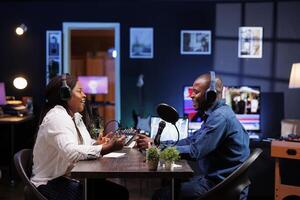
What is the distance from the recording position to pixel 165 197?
2.71 metres

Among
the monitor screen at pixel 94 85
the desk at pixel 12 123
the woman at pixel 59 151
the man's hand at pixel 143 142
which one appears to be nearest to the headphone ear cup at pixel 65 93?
the woman at pixel 59 151

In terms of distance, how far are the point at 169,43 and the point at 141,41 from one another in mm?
381

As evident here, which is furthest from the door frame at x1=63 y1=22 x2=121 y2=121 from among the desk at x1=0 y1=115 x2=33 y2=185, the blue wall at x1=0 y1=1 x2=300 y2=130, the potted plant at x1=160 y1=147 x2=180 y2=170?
the potted plant at x1=160 y1=147 x2=180 y2=170

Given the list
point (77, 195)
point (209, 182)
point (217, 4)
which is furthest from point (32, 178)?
point (217, 4)

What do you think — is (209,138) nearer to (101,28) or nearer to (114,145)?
(114,145)

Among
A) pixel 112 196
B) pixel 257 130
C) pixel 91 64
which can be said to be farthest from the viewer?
pixel 91 64

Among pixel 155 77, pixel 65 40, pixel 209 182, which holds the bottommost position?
pixel 209 182

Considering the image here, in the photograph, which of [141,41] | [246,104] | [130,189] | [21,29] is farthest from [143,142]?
[21,29]

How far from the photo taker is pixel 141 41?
5.84 metres

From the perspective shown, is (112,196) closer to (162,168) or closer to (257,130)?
(162,168)

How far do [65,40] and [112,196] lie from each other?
344 cm

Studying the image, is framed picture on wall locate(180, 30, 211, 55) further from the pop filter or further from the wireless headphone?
the pop filter

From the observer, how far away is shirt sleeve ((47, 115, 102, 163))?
245cm

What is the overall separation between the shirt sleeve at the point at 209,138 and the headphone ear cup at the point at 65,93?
0.79 m
